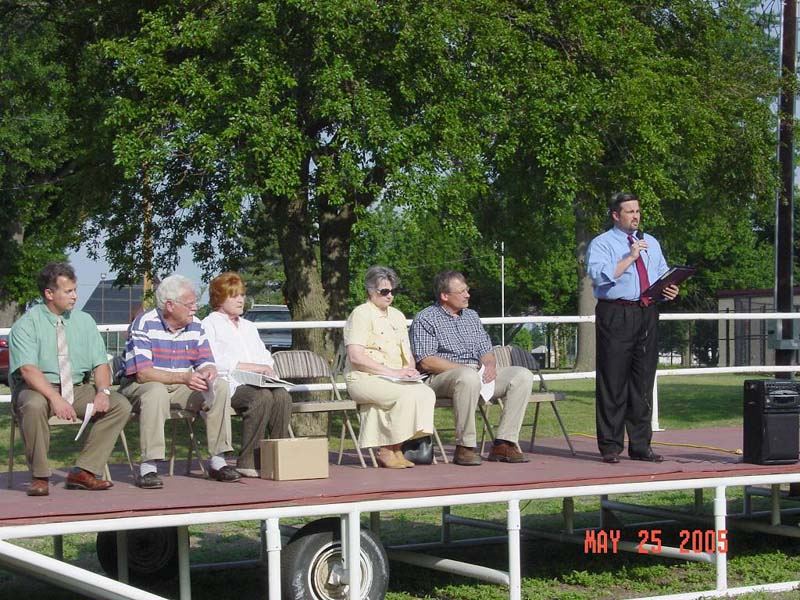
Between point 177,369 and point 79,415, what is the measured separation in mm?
737

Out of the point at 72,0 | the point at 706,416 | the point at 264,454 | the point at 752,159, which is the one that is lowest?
the point at 706,416

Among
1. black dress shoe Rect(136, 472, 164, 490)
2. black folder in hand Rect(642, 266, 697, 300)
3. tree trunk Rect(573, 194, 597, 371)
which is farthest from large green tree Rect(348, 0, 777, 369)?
tree trunk Rect(573, 194, 597, 371)

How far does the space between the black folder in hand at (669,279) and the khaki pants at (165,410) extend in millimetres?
2683

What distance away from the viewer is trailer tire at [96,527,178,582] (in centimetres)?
772

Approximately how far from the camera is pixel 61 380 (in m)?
6.90

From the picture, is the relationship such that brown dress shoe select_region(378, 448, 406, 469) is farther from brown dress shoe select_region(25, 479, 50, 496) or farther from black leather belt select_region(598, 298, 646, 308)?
brown dress shoe select_region(25, 479, 50, 496)

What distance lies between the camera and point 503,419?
818 centimetres

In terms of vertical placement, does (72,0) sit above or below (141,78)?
above

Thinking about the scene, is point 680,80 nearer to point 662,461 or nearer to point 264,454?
point 662,461

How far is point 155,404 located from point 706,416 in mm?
13193

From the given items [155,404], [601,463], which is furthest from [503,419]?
[155,404]

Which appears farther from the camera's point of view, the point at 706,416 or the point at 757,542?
the point at 706,416

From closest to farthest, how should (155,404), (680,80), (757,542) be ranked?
(155,404) → (757,542) → (680,80)

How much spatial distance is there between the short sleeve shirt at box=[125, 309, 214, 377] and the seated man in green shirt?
8.5 inches
